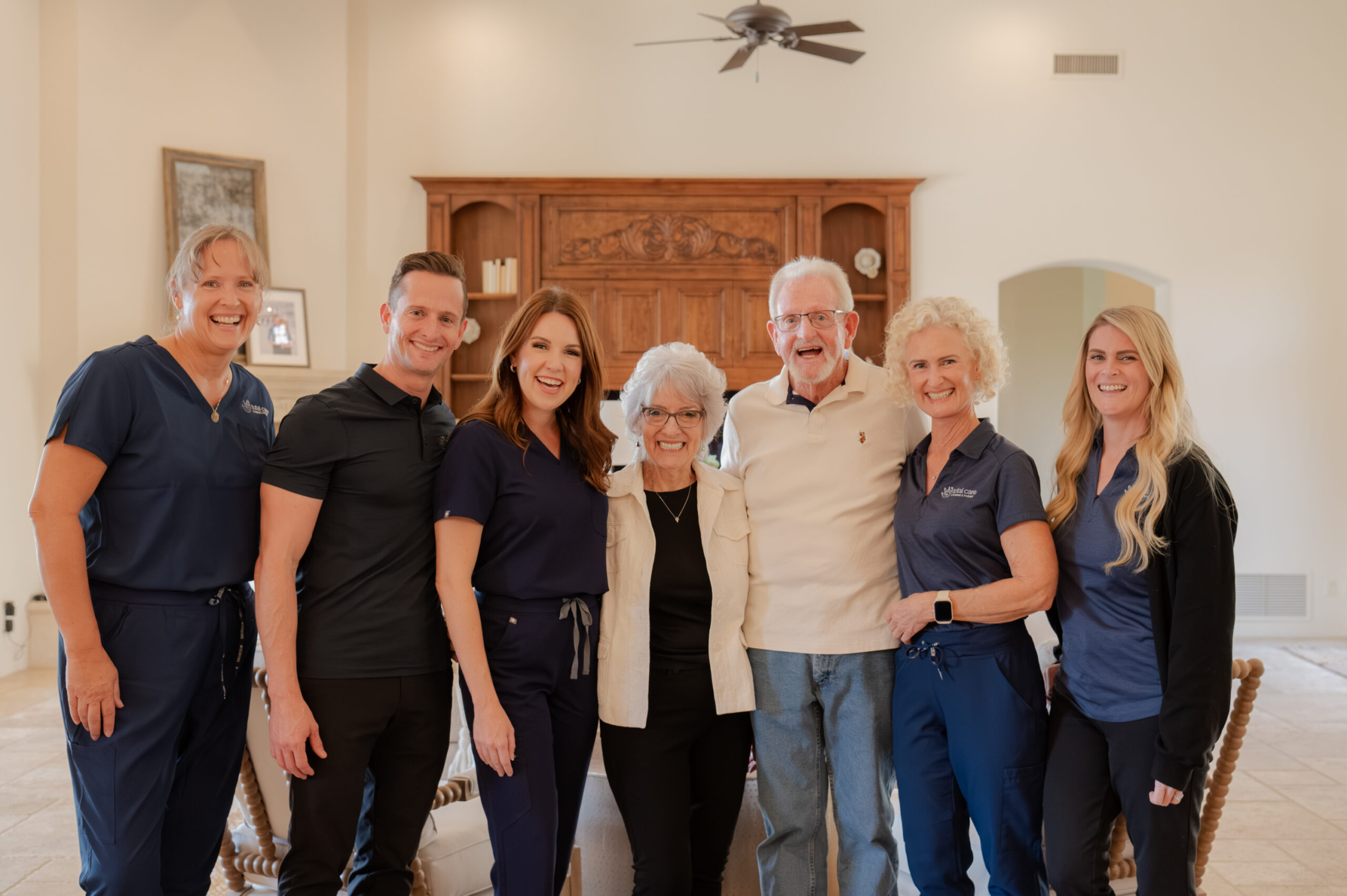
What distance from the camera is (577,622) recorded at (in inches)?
79.2

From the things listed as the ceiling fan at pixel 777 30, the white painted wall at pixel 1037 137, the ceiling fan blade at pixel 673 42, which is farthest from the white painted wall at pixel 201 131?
the ceiling fan at pixel 777 30

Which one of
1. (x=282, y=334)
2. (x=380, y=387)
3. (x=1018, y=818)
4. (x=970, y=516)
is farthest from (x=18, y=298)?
(x=1018, y=818)

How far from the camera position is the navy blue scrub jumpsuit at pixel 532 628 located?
1918mm

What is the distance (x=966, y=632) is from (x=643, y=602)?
0.73 m

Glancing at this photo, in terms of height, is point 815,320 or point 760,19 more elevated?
point 760,19

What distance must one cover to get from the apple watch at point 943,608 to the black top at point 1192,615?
0.40 metres

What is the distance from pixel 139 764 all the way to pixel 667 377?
1383 millimetres

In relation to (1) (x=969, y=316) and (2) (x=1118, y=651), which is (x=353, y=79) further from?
(2) (x=1118, y=651)

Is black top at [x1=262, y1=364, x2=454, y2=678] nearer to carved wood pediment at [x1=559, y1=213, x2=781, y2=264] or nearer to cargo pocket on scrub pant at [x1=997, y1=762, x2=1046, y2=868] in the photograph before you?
cargo pocket on scrub pant at [x1=997, y1=762, x2=1046, y2=868]

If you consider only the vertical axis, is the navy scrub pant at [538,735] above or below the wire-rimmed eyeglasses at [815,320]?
below

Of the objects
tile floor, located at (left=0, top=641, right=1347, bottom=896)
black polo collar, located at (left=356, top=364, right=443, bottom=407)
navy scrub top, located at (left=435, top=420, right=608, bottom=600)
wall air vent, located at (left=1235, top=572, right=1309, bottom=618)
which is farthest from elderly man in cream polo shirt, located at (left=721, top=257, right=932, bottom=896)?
wall air vent, located at (left=1235, top=572, right=1309, bottom=618)

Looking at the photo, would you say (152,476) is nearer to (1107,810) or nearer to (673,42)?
(1107,810)

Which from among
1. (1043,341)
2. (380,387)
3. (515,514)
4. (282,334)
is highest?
(1043,341)

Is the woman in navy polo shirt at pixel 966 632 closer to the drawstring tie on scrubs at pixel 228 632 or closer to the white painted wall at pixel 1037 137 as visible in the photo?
the drawstring tie on scrubs at pixel 228 632
